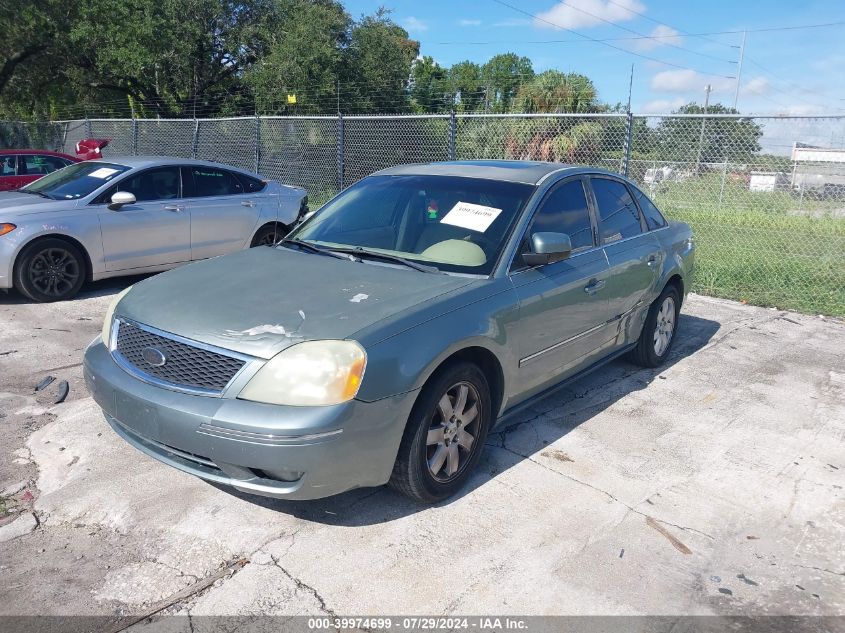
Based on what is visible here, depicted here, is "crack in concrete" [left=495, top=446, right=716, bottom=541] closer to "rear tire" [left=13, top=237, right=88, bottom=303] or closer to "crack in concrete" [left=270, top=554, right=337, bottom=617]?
"crack in concrete" [left=270, top=554, right=337, bottom=617]

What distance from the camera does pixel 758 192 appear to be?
8852 mm

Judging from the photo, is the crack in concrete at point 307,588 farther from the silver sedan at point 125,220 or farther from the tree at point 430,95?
the tree at point 430,95

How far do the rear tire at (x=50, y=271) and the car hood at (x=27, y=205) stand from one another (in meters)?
0.31

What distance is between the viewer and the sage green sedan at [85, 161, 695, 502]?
283 cm

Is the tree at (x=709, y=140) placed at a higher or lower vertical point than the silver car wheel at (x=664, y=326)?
higher

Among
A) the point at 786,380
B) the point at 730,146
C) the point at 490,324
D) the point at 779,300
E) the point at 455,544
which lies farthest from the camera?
the point at 730,146

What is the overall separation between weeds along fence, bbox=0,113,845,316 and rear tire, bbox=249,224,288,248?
2.80 m

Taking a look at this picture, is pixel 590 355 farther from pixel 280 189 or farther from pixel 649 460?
pixel 280 189

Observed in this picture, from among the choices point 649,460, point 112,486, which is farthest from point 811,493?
point 112,486

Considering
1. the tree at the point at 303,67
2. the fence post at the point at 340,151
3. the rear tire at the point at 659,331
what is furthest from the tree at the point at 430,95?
the rear tire at the point at 659,331

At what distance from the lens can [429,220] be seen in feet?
13.5

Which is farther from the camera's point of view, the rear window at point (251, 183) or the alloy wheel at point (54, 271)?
the rear window at point (251, 183)

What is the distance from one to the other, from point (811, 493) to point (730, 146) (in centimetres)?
615

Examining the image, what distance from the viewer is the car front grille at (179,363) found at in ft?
9.55
